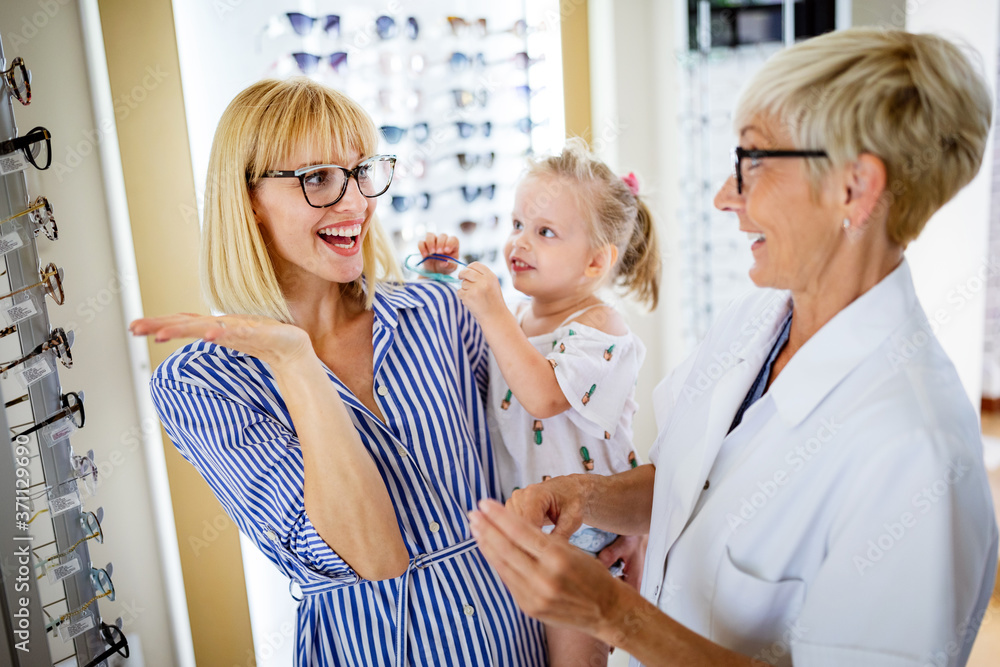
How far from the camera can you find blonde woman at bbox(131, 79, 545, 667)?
1.23 m

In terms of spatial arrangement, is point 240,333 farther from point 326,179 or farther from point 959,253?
point 959,253

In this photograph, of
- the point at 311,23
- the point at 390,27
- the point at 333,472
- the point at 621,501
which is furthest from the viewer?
the point at 390,27

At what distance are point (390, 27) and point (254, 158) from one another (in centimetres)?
124

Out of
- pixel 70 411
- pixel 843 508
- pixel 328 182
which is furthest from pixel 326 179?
pixel 843 508

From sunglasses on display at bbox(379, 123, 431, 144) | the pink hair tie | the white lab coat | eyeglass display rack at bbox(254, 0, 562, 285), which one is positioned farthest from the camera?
sunglasses on display at bbox(379, 123, 431, 144)

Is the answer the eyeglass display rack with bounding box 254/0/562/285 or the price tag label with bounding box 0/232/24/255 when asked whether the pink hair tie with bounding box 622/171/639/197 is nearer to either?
the eyeglass display rack with bounding box 254/0/562/285

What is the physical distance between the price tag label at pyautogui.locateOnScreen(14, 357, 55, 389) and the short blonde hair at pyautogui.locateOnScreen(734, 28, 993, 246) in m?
1.56

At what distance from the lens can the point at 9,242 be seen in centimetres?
134

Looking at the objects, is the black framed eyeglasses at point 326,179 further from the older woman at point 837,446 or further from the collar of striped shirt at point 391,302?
the older woman at point 837,446

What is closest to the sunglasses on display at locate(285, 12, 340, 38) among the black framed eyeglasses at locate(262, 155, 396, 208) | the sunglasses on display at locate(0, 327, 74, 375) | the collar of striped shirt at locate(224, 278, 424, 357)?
the black framed eyeglasses at locate(262, 155, 396, 208)

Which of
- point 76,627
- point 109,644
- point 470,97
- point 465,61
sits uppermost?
point 465,61

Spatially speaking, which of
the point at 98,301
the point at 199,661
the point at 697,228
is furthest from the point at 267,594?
the point at 697,228

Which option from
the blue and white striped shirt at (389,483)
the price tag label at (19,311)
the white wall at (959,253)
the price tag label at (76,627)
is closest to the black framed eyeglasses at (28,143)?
the price tag label at (19,311)

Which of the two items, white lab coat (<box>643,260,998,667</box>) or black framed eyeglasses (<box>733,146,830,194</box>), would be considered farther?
black framed eyeglasses (<box>733,146,830,194</box>)
